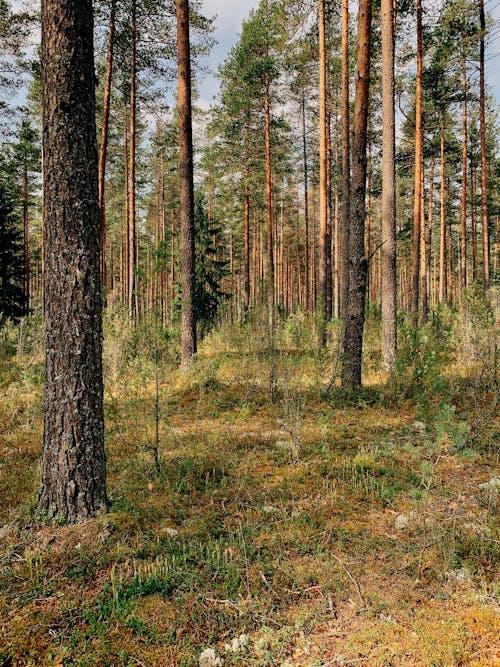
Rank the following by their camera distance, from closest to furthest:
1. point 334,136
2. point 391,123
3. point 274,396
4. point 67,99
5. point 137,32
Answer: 1. point 67,99
2. point 274,396
3. point 391,123
4. point 137,32
5. point 334,136

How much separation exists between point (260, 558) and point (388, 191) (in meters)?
7.29

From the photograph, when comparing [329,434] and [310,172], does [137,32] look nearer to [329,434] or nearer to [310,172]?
[329,434]

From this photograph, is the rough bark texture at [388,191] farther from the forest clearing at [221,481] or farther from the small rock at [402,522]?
the small rock at [402,522]

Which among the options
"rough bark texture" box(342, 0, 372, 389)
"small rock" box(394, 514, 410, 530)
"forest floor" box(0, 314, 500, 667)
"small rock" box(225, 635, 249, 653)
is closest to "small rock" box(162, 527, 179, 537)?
"forest floor" box(0, 314, 500, 667)

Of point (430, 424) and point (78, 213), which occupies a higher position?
point (78, 213)

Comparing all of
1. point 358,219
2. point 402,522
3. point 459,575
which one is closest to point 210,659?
point 459,575

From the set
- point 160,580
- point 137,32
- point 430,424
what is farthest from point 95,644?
point 137,32

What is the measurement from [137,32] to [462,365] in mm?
13408

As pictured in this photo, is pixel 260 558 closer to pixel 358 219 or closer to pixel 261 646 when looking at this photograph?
pixel 261 646

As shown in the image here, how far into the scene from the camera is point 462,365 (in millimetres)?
8172

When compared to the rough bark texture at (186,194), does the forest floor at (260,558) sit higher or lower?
lower

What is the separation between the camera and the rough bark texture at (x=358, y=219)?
22.1 feet

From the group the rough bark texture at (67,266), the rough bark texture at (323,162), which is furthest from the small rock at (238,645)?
the rough bark texture at (323,162)

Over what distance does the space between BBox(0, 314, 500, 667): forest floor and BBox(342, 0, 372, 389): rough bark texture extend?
2250 mm
